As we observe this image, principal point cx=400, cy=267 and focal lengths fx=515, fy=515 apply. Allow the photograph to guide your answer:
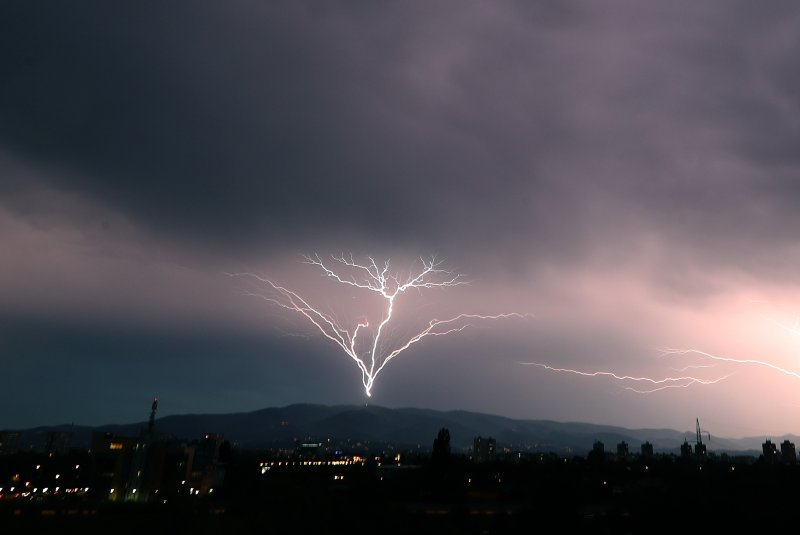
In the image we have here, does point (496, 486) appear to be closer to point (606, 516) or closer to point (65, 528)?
point (606, 516)

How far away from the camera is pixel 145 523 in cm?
2734

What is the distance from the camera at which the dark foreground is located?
24.6 m

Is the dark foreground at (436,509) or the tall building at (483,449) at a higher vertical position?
the dark foreground at (436,509)

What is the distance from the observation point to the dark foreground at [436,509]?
968 inches

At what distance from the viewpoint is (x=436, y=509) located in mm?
34438

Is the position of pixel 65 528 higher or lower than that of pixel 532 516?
lower

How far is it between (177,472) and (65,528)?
75.6ft

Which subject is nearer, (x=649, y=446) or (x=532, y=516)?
(x=532, y=516)

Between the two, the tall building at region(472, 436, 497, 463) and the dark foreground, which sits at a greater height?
the dark foreground

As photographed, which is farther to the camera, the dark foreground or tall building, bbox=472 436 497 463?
tall building, bbox=472 436 497 463

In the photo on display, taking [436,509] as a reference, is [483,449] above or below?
below

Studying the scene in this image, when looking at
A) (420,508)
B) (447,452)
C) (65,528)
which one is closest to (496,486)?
(447,452)

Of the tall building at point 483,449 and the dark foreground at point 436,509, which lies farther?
the tall building at point 483,449

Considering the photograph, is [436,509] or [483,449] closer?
[436,509]
